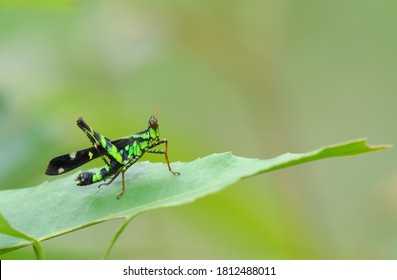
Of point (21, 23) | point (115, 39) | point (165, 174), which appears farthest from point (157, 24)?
point (165, 174)

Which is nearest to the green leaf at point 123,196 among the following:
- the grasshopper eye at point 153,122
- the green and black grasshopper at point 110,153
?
the green and black grasshopper at point 110,153

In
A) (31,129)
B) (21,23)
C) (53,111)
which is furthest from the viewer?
(21,23)

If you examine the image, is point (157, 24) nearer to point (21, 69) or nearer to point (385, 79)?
point (21, 69)

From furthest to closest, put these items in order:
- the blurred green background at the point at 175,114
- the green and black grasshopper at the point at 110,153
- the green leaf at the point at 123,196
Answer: the blurred green background at the point at 175,114 < the green and black grasshopper at the point at 110,153 < the green leaf at the point at 123,196

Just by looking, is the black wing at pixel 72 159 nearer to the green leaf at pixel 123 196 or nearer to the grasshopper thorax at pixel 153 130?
the grasshopper thorax at pixel 153 130

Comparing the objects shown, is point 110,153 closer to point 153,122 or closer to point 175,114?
point 153,122

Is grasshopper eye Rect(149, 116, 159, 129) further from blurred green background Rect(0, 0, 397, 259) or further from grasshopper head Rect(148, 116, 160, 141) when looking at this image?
blurred green background Rect(0, 0, 397, 259)
